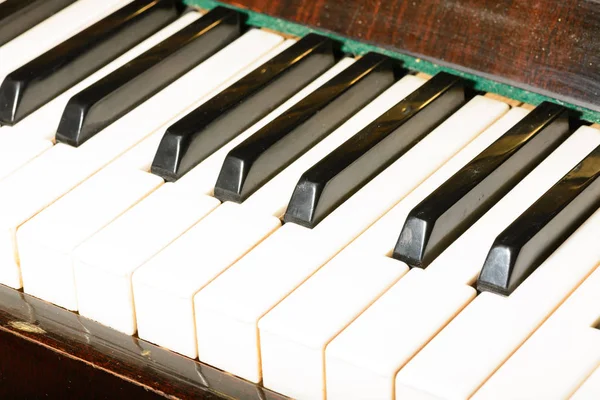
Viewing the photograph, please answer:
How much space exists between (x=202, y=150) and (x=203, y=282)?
0.34 meters

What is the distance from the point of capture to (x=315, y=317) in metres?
1.45

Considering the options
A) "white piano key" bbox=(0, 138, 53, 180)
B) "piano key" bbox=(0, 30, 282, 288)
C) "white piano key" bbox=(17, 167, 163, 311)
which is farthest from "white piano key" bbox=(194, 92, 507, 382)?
"white piano key" bbox=(0, 138, 53, 180)

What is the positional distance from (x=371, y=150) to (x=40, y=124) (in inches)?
22.1

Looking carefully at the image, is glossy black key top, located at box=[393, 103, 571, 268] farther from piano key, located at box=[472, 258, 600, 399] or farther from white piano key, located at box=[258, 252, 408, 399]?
piano key, located at box=[472, 258, 600, 399]

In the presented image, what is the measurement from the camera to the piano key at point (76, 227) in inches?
63.9

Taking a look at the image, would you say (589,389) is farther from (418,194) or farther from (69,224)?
(69,224)

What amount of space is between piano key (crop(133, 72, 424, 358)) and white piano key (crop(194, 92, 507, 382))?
0.06ft

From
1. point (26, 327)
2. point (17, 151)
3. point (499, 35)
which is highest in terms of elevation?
point (499, 35)

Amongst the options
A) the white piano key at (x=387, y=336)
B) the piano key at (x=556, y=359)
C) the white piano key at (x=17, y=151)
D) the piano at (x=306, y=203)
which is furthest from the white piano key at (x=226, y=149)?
the piano key at (x=556, y=359)

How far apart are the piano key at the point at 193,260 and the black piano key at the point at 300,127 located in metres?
0.02

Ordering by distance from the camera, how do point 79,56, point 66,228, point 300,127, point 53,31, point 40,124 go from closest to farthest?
point 66,228, point 300,127, point 40,124, point 79,56, point 53,31

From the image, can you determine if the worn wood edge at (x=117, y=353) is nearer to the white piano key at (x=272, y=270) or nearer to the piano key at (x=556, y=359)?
the white piano key at (x=272, y=270)

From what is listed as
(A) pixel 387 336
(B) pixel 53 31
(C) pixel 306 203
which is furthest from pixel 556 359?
(B) pixel 53 31

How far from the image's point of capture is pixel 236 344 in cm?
147
